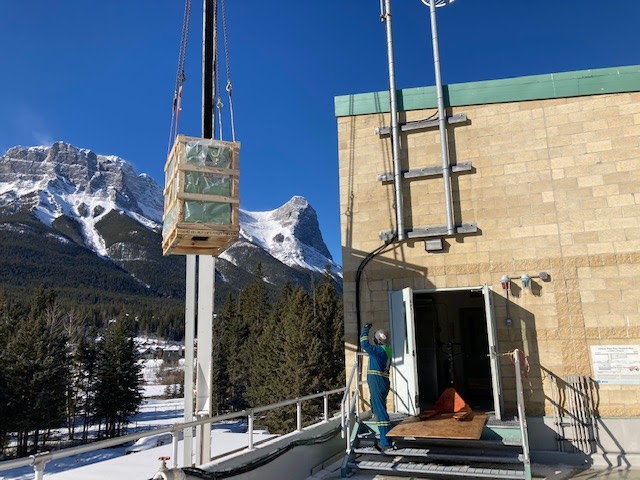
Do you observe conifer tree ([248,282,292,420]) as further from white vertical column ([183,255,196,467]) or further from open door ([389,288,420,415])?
white vertical column ([183,255,196,467])

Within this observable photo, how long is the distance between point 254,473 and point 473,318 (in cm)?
916

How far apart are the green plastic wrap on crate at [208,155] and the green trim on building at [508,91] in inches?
179

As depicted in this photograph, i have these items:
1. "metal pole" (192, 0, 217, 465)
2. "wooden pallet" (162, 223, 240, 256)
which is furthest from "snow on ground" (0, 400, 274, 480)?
"wooden pallet" (162, 223, 240, 256)

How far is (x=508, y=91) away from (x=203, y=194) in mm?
6389

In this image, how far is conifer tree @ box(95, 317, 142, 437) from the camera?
42.1m

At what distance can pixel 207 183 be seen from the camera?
6.03m

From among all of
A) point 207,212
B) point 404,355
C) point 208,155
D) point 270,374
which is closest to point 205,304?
point 207,212

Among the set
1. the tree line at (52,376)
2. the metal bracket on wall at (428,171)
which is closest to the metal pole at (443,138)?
the metal bracket on wall at (428,171)

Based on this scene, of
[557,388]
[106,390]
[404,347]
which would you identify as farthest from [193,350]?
[106,390]

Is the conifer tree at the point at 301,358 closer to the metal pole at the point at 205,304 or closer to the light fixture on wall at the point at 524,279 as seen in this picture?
the light fixture on wall at the point at 524,279

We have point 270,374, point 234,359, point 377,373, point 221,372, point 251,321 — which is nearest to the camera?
point 377,373

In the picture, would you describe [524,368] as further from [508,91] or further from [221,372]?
[221,372]

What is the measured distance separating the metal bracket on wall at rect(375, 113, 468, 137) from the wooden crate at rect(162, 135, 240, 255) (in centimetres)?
434

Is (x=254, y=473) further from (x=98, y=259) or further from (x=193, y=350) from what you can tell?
(x=98, y=259)
